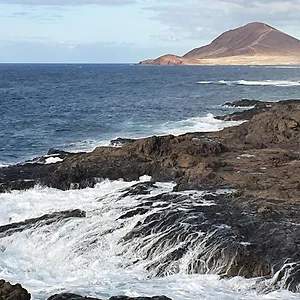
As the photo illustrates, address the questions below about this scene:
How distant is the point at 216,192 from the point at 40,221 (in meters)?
7.32

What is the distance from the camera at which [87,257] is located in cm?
2059

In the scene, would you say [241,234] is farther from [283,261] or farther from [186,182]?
[186,182]

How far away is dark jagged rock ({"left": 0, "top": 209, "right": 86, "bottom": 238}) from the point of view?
2302 centimetres

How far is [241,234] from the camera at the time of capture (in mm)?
20047

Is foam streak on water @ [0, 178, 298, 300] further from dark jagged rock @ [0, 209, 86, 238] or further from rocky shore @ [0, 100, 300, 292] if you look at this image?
rocky shore @ [0, 100, 300, 292]

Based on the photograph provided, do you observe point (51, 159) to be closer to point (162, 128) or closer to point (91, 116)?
point (162, 128)

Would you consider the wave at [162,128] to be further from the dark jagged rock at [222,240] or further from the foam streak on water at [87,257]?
the dark jagged rock at [222,240]

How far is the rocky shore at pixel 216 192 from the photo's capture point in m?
18.8

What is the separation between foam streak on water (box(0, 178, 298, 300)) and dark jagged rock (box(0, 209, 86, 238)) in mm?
308

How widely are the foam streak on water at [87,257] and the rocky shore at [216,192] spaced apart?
584 millimetres

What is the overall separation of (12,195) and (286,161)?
13240 mm

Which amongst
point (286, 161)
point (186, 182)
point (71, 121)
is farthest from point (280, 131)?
point (71, 121)

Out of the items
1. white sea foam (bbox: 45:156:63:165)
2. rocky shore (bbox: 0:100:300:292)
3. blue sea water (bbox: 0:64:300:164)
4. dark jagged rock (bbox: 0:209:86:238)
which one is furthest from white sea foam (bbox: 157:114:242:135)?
dark jagged rock (bbox: 0:209:86:238)

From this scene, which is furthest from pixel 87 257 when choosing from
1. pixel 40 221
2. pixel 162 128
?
pixel 162 128
